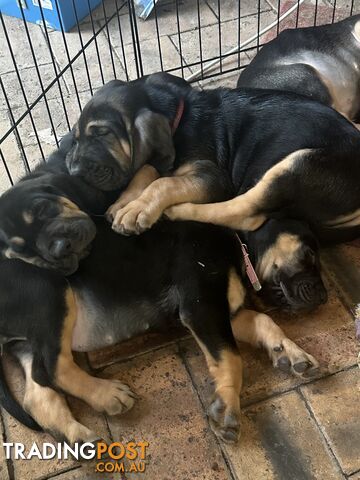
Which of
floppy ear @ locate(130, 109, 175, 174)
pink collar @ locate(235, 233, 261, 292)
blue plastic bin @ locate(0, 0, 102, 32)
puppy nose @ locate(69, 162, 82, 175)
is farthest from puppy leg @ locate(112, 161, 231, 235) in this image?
blue plastic bin @ locate(0, 0, 102, 32)

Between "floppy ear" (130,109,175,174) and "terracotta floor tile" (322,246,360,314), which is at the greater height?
"floppy ear" (130,109,175,174)

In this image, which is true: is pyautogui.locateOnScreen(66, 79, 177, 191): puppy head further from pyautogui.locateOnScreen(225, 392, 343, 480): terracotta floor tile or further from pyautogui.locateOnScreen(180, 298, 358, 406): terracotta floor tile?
pyautogui.locateOnScreen(225, 392, 343, 480): terracotta floor tile

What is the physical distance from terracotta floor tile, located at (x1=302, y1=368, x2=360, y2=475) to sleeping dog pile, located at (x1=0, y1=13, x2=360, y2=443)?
0.35 feet

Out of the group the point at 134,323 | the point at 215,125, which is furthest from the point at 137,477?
the point at 215,125

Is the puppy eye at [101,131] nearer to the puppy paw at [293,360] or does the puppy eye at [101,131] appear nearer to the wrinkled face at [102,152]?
the wrinkled face at [102,152]

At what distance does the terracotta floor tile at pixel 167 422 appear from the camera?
2189 millimetres

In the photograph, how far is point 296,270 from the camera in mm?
2477

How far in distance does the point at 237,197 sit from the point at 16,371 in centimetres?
116

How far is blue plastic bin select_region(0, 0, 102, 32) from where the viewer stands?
4312 mm

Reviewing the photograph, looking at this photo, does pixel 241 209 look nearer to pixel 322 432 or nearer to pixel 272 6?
pixel 322 432

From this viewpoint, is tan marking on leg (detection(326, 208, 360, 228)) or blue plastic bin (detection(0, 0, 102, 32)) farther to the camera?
blue plastic bin (detection(0, 0, 102, 32))

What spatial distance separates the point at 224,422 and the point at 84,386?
0.54 metres

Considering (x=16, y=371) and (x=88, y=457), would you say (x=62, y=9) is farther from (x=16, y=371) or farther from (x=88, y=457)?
(x=88, y=457)

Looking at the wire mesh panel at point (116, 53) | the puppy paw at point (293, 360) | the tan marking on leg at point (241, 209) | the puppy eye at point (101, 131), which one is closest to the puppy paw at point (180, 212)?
the tan marking on leg at point (241, 209)
